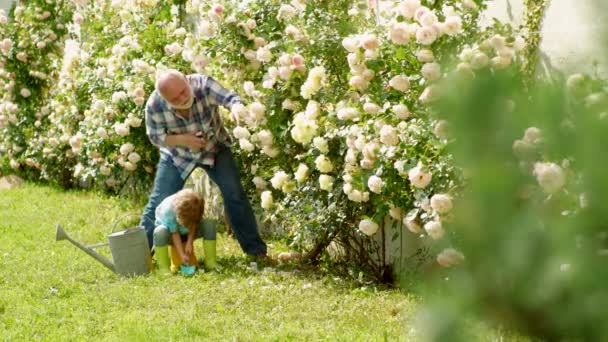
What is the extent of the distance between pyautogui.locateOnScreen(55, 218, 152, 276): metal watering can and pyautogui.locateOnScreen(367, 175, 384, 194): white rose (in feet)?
6.34

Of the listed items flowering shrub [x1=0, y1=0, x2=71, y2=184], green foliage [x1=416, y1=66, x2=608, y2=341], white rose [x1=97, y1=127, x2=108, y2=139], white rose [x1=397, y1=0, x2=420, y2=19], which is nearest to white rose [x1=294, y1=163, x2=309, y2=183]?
white rose [x1=397, y1=0, x2=420, y2=19]

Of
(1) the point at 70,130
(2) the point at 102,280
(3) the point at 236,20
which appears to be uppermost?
(3) the point at 236,20

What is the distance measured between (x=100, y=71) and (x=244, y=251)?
3.05 m

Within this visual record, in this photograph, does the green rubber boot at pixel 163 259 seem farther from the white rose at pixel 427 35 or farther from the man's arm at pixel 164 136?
the white rose at pixel 427 35

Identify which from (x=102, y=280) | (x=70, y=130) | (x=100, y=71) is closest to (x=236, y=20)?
(x=102, y=280)

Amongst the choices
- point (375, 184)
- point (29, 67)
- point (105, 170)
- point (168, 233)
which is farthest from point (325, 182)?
point (29, 67)

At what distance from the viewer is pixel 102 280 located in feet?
20.0

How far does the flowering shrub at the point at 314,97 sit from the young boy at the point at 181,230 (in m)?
0.46

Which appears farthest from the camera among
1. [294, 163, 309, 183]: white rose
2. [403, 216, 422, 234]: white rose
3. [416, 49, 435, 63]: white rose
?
[294, 163, 309, 183]: white rose

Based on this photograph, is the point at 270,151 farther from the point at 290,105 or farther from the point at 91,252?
the point at 91,252

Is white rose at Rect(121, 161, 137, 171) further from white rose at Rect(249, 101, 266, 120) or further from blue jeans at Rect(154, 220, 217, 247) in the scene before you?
white rose at Rect(249, 101, 266, 120)

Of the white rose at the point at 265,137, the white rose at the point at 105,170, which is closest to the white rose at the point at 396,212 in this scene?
the white rose at the point at 265,137

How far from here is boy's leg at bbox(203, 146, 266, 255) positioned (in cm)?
650

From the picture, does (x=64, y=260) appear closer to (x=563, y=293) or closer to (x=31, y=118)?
(x=31, y=118)
